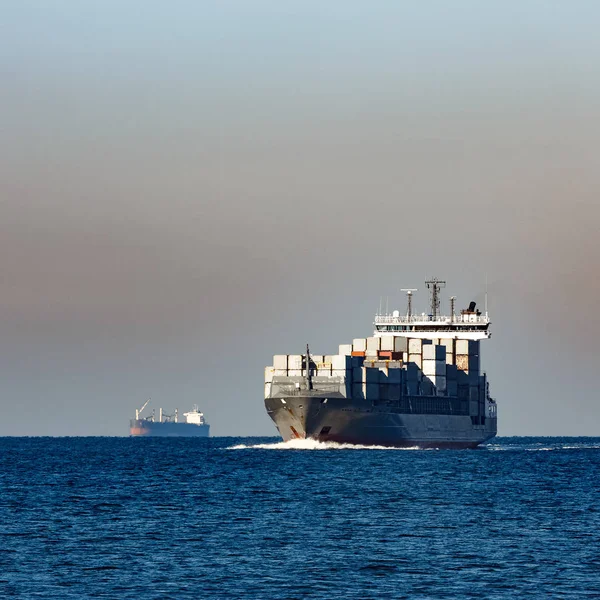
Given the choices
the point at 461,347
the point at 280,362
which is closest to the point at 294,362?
the point at 280,362

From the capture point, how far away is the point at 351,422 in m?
129

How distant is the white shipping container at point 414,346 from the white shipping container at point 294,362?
17.7 m

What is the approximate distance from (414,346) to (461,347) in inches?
404

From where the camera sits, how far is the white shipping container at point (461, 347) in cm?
15188

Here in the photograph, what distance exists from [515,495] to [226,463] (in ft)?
163

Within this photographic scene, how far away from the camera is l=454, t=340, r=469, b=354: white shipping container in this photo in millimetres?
151875

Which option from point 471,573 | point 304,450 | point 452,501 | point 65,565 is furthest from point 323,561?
point 304,450

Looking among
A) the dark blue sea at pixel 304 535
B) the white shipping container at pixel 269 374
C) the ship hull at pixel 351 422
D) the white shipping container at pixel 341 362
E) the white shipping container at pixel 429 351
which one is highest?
the white shipping container at pixel 429 351

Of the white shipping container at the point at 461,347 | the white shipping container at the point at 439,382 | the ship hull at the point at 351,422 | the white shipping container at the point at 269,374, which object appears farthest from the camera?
the white shipping container at the point at 461,347

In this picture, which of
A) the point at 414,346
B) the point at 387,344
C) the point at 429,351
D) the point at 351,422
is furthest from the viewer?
the point at 414,346

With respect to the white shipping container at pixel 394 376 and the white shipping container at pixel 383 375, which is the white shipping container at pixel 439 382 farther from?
the white shipping container at pixel 383 375

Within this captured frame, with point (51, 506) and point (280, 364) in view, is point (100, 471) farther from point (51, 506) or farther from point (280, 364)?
point (51, 506)

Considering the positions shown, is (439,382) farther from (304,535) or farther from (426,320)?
(304,535)

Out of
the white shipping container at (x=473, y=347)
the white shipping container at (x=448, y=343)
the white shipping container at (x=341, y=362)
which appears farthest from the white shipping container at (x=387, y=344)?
the white shipping container at (x=341, y=362)
